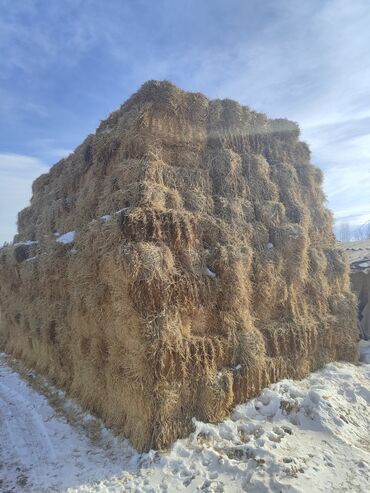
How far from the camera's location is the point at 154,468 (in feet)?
17.7

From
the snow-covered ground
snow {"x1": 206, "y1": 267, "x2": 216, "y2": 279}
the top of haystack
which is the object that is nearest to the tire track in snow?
the snow-covered ground

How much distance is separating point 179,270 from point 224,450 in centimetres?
309

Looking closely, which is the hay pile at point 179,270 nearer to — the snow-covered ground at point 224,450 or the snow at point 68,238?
the snow at point 68,238

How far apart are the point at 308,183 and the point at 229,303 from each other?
5.47 m

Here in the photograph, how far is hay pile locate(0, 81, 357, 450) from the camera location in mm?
6176

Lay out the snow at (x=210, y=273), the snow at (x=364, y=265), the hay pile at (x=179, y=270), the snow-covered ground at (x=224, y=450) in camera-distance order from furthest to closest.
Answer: the snow at (x=364, y=265) → the snow at (x=210, y=273) → the hay pile at (x=179, y=270) → the snow-covered ground at (x=224, y=450)

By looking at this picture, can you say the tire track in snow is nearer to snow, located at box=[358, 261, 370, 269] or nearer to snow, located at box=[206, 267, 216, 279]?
snow, located at box=[206, 267, 216, 279]

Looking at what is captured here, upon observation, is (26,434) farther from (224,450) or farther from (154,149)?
(154,149)

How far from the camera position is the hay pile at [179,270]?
6176 millimetres

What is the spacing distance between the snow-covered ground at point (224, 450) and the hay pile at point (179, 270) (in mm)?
357

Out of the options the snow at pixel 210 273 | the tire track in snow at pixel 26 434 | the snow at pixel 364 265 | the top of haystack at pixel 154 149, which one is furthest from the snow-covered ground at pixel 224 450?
the snow at pixel 364 265

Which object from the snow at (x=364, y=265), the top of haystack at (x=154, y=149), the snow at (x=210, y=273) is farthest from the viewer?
the snow at (x=364, y=265)

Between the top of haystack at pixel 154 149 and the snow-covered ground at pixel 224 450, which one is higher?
the top of haystack at pixel 154 149

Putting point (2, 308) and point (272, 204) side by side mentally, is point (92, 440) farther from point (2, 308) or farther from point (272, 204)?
point (2, 308)
